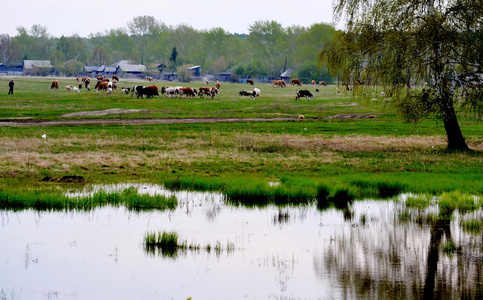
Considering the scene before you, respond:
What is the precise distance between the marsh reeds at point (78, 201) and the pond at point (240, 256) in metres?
0.42

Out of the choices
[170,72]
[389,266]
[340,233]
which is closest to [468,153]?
[340,233]

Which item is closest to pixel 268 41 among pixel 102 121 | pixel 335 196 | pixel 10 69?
pixel 10 69

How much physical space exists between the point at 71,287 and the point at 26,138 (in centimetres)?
1956

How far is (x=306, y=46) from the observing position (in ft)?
540

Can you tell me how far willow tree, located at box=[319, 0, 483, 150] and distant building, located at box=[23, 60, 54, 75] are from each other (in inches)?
5951

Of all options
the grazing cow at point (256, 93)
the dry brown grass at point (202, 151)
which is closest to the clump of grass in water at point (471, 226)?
the dry brown grass at point (202, 151)

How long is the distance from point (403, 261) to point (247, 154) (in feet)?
45.5

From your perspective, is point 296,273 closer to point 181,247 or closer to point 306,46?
point 181,247

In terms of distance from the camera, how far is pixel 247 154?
24.4 metres

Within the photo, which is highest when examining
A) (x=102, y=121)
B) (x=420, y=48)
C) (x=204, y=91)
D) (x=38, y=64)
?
(x=38, y=64)

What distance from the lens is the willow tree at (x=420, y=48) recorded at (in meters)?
22.4

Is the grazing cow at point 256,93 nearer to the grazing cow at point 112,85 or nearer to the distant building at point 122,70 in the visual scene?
the grazing cow at point 112,85

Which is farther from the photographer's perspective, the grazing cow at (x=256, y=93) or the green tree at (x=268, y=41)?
the green tree at (x=268, y=41)

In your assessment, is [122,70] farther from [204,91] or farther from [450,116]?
[450,116]
